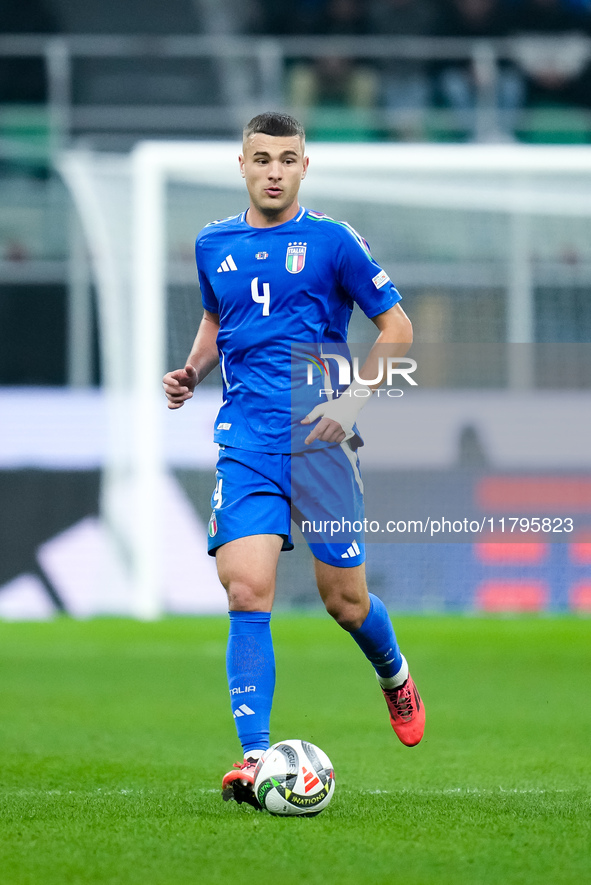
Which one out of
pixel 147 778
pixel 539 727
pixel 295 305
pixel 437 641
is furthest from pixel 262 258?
pixel 437 641

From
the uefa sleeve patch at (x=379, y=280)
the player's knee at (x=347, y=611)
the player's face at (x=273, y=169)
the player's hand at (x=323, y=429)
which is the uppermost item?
the player's face at (x=273, y=169)

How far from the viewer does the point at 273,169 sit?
4203 mm

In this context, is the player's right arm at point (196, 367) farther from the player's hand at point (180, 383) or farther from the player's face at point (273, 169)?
the player's face at point (273, 169)

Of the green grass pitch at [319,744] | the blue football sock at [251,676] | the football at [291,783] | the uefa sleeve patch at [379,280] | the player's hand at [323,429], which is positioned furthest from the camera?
the uefa sleeve patch at [379,280]

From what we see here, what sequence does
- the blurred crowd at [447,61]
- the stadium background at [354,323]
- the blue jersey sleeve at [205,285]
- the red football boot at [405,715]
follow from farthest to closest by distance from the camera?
1. the blurred crowd at [447,61]
2. the stadium background at [354,323]
3. the red football boot at [405,715]
4. the blue jersey sleeve at [205,285]

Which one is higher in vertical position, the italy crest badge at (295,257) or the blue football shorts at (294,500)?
the italy crest badge at (295,257)

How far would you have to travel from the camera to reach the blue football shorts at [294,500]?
13.5 feet

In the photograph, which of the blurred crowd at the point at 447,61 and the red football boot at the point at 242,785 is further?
the blurred crowd at the point at 447,61

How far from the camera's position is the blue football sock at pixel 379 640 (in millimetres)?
4512

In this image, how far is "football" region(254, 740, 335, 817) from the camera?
3.81 metres

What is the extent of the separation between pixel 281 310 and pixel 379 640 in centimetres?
114

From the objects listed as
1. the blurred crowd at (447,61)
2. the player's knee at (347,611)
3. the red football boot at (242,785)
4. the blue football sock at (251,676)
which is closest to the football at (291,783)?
the red football boot at (242,785)

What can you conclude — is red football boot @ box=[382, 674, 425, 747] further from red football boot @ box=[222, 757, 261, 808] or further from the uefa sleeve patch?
the uefa sleeve patch

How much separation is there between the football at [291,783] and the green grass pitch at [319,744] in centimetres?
6
